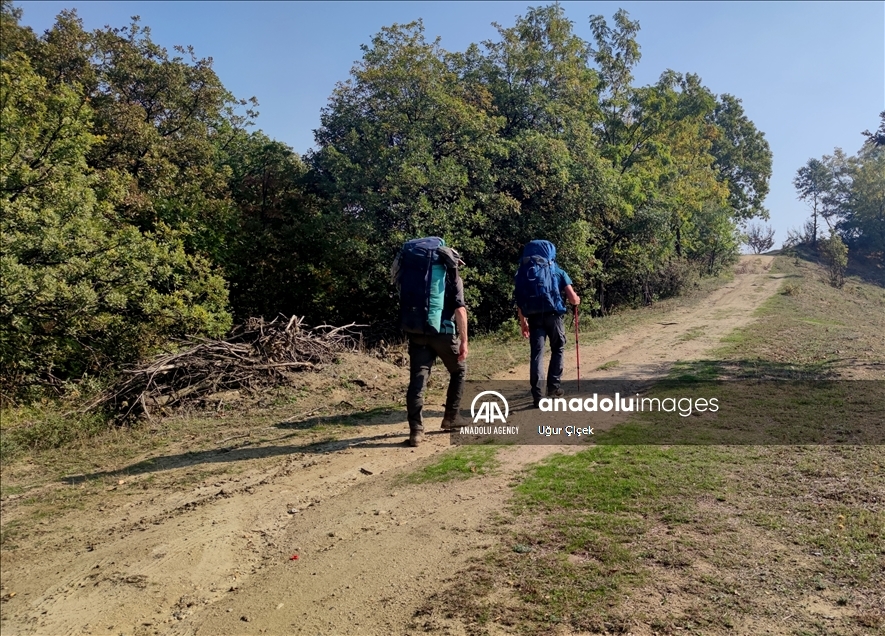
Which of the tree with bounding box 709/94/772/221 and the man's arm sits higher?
the tree with bounding box 709/94/772/221

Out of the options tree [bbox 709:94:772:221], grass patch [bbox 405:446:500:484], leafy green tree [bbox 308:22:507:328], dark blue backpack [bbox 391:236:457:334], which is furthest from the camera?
tree [bbox 709:94:772:221]

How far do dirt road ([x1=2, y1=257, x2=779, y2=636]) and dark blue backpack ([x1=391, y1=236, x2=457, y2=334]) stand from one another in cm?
→ 126

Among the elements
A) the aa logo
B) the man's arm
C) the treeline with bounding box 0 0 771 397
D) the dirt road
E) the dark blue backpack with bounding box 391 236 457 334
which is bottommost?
the dirt road

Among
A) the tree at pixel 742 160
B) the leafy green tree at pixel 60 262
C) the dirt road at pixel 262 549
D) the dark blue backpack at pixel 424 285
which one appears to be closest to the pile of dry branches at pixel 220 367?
the leafy green tree at pixel 60 262

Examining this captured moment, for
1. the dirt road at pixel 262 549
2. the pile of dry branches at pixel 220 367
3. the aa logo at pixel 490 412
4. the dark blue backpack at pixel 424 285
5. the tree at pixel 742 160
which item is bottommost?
the dirt road at pixel 262 549

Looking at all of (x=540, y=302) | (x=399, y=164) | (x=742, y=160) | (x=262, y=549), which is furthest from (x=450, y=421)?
(x=742, y=160)

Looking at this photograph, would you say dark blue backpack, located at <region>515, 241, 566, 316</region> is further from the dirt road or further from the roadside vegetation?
the dirt road

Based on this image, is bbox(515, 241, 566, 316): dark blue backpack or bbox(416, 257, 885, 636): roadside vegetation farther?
bbox(515, 241, 566, 316): dark blue backpack

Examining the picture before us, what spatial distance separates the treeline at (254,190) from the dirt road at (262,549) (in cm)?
394

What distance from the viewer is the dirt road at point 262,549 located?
3307 millimetres

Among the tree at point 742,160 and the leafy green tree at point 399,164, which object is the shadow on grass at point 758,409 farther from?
the tree at point 742,160

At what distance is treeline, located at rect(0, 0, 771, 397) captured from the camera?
8.04 m

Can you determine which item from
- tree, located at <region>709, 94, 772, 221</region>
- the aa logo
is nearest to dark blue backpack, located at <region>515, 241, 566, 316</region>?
the aa logo

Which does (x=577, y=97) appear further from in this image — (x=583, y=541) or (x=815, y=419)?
(x=583, y=541)
